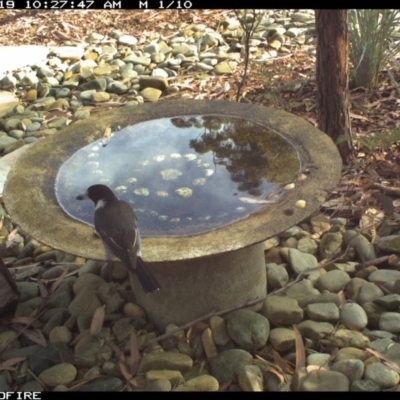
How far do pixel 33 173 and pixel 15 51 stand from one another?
3901 millimetres

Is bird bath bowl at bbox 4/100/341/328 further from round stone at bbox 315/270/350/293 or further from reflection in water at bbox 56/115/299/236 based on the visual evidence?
round stone at bbox 315/270/350/293

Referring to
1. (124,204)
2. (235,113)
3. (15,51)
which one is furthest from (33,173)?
(15,51)

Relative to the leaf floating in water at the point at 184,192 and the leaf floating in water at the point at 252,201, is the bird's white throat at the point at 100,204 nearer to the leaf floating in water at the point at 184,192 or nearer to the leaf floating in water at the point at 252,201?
the leaf floating in water at the point at 184,192

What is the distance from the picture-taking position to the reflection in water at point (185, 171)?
261 centimetres

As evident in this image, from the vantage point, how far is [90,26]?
689 centimetres

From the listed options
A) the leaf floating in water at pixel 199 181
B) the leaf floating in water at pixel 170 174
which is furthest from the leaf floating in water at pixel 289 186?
the leaf floating in water at pixel 170 174

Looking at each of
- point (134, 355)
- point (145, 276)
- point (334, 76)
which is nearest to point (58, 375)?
point (134, 355)

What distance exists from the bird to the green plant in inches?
107

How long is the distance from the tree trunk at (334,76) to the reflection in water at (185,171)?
0.89 m

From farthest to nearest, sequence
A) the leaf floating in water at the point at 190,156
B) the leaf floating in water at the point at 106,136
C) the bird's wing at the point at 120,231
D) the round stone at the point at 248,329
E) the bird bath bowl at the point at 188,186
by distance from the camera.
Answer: the leaf floating in water at the point at 106,136
the leaf floating in water at the point at 190,156
the round stone at the point at 248,329
the bird bath bowl at the point at 188,186
the bird's wing at the point at 120,231

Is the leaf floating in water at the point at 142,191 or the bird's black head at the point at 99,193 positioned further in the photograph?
the leaf floating in water at the point at 142,191

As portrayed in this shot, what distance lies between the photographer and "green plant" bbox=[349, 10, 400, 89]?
14.8ft

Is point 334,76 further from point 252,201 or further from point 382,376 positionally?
point 382,376

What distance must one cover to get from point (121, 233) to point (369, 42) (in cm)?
295
